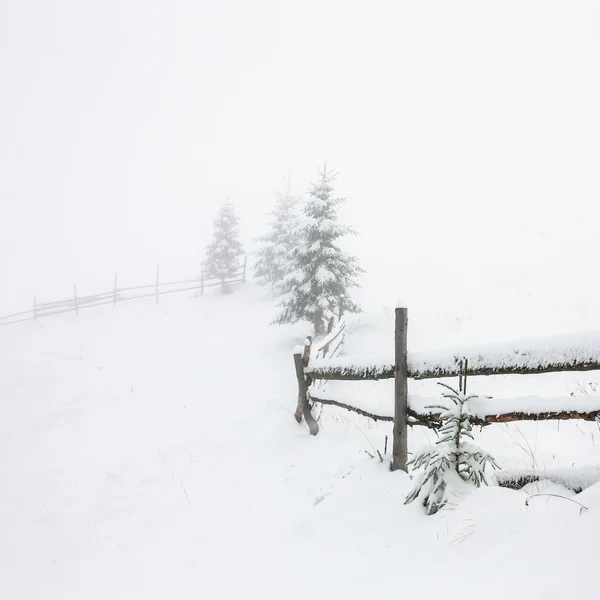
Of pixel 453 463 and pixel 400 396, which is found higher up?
pixel 400 396

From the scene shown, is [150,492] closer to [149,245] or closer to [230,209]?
[230,209]

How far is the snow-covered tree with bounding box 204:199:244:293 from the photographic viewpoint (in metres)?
27.0

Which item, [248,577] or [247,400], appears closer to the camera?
[248,577]

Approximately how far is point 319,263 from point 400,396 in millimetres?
10442

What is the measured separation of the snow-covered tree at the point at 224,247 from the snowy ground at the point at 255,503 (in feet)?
49.2

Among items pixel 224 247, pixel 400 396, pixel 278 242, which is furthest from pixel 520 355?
pixel 224 247

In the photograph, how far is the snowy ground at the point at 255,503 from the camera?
2281mm

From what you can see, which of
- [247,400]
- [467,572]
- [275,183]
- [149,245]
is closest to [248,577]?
[467,572]

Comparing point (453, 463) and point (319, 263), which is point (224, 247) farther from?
point (453, 463)

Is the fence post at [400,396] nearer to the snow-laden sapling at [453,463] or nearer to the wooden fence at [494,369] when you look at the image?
the wooden fence at [494,369]

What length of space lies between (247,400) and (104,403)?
4.93 m

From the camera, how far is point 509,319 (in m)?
11.7

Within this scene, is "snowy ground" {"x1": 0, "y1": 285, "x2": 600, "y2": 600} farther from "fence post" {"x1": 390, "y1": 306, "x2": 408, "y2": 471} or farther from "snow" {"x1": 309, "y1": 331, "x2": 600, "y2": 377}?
"snow" {"x1": 309, "y1": 331, "x2": 600, "y2": 377}

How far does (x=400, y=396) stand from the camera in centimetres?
403
